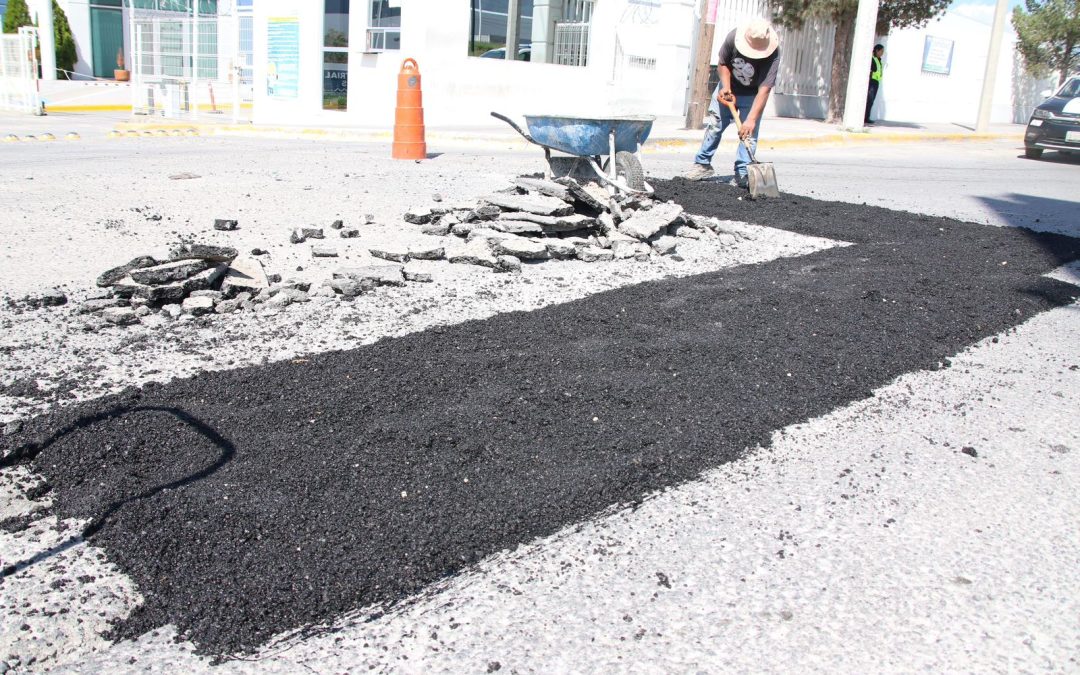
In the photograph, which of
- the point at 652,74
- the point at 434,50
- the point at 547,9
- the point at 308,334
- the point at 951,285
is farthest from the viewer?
the point at 652,74

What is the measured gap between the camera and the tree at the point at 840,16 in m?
22.7

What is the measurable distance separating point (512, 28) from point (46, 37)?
57.9 ft

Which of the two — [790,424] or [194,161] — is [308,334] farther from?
[194,161]

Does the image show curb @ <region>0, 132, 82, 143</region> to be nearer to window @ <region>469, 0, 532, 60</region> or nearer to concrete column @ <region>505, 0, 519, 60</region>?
window @ <region>469, 0, 532, 60</region>

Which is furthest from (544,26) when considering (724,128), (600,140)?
(600,140)

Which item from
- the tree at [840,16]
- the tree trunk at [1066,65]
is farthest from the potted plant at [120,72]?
the tree trunk at [1066,65]

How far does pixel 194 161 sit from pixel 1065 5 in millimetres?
33406

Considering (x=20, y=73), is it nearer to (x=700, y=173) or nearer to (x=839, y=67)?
(x=700, y=173)

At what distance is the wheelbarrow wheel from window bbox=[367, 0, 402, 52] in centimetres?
986

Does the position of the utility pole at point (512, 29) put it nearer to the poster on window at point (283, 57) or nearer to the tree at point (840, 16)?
the poster on window at point (283, 57)

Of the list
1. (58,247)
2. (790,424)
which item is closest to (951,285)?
(790,424)

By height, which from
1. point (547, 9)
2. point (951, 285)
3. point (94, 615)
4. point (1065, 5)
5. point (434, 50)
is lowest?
point (94, 615)

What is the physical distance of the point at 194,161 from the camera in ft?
38.2

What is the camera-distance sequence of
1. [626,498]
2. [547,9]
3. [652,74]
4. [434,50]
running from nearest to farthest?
[626,498]
[434,50]
[547,9]
[652,74]
